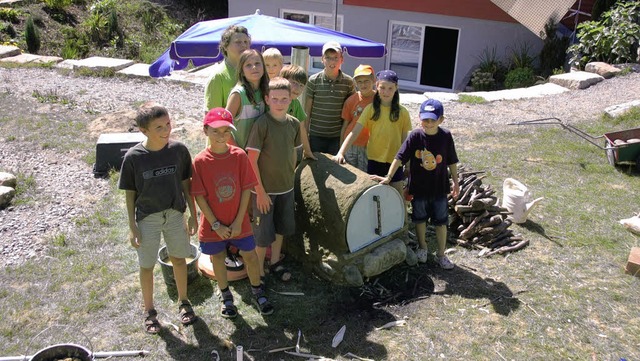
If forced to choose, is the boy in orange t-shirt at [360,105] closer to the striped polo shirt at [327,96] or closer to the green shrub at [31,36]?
the striped polo shirt at [327,96]

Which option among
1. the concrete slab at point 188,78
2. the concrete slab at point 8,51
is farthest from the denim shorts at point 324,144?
the concrete slab at point 8,51

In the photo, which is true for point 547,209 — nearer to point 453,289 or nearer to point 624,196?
point 624,196

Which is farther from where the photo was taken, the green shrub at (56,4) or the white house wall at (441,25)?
the green shrub at (56,4)

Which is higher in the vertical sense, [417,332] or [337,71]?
[337,71]

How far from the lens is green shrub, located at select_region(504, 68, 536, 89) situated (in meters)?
13.7

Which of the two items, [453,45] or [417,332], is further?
[453,45]

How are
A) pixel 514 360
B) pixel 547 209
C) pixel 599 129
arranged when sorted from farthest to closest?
pixel 599 129, pixel 547 209, pixel 514 360

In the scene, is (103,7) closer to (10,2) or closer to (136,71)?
(10,2)

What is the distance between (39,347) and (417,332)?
2909 millimetres

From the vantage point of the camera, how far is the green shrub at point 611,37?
41.3 ft

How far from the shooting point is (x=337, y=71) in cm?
543

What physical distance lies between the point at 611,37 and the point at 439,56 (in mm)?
4765

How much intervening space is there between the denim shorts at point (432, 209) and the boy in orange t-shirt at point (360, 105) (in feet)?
2.50

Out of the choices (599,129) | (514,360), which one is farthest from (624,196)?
(514,360)
